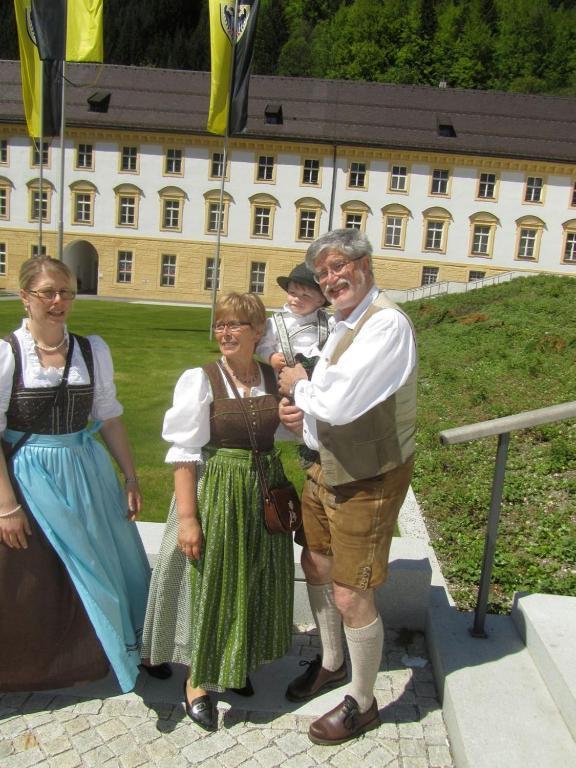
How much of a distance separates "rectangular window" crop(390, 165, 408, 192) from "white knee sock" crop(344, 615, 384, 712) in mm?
37893

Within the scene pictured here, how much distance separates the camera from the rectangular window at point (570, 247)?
128 feet

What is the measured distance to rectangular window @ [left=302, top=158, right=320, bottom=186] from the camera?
38.9 metres

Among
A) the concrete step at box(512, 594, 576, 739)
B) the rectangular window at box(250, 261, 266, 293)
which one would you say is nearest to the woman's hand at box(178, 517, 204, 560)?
the concrete step at box(512, 594, 576, 739)

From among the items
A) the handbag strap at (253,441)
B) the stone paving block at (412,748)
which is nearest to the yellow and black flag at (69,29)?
the handbag strap at (253,441)

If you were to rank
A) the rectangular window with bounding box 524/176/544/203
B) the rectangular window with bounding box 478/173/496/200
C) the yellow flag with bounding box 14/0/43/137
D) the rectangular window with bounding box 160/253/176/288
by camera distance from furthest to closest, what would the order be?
the rectangular window with bounding box 160/253/176/288
the rectangular window with bounding box 524/176/544/203
the rectangular window with bounding box 478/173/496/200
the yellow flag with bounding box 14/0/43/137

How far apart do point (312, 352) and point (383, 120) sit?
3904cm

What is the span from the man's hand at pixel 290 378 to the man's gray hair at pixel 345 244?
0.48m

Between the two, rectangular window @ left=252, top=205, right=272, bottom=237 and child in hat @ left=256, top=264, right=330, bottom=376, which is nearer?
child in hat @ left=256, top=264, right=330, bottom=376

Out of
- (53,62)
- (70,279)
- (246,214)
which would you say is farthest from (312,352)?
(246,214)

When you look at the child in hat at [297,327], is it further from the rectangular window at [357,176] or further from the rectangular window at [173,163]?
the rectangular window at [173,163]

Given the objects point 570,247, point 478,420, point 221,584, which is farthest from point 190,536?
point 570,247

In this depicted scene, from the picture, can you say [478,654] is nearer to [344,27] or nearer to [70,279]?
[70,279]

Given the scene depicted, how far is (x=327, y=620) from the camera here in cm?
330

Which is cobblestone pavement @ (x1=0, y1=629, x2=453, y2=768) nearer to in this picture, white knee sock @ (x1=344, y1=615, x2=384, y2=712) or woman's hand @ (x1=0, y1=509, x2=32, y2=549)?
white knee sock @ (x1=344, y1=615, x2=384, y2=712)
